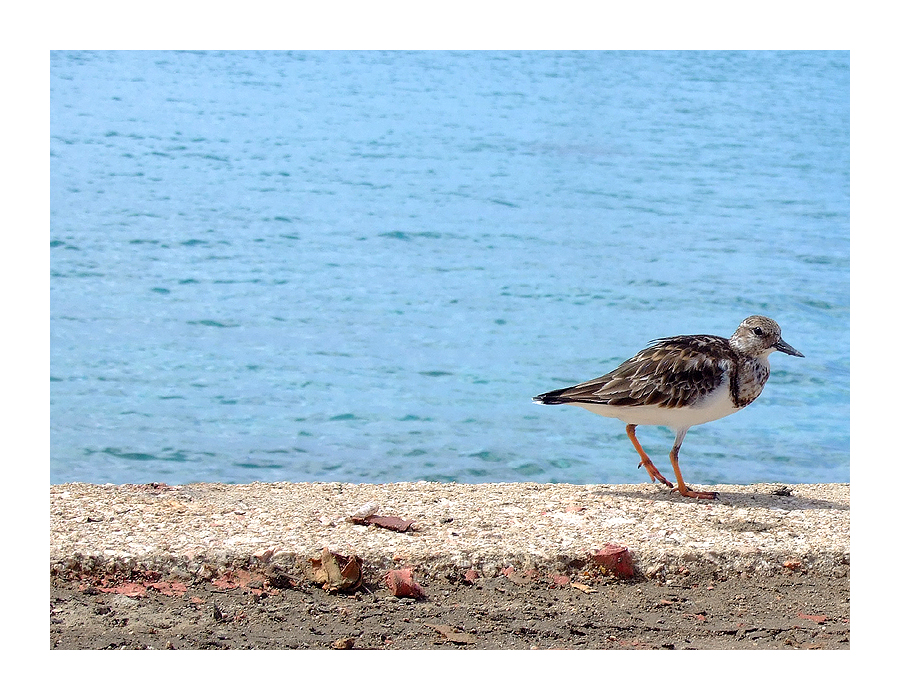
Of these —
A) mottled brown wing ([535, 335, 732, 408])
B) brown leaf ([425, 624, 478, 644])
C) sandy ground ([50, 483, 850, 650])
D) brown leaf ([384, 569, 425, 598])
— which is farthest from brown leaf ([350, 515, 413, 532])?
mottled brown wing ([535, 335, 732, 408])

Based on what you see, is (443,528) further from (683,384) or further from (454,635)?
(683,384)

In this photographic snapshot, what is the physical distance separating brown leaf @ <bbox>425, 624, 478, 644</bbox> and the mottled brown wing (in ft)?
7.39

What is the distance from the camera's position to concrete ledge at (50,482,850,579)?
16.6 feet

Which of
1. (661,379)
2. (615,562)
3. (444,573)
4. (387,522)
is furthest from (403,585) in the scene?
(661,379)

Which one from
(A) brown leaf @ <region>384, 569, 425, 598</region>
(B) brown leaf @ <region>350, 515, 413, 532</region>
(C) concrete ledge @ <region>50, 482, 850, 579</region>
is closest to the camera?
(A) brown leaf @ <region>384, 569, 425, 598</region>

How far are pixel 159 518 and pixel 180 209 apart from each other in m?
13.8

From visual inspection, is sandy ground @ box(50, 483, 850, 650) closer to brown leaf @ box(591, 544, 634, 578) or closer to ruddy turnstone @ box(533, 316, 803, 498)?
brown leaf @ box(591, 544, 634, 578)

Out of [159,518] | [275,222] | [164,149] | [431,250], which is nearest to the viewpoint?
[159,518]

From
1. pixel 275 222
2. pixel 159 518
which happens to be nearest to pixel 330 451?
pixel 159 518

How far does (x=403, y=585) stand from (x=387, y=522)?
28.5 inches

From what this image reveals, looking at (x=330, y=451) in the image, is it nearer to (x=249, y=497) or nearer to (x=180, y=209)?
(x=249, y=497)

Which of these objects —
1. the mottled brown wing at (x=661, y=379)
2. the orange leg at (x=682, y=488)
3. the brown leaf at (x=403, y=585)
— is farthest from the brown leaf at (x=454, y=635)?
the orange leg at (x=682, y=488)

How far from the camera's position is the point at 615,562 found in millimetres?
5121

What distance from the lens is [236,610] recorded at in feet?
15.2
